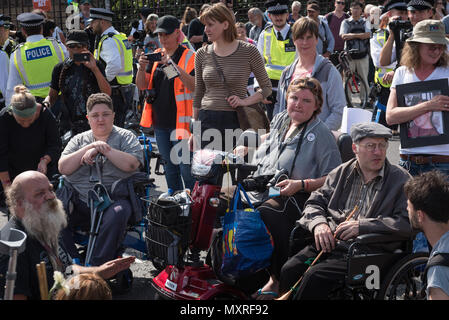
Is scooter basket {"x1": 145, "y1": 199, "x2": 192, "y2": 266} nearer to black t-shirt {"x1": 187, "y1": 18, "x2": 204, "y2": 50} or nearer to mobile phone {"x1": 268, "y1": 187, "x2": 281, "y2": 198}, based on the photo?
mobile phone {"x1": 268, "y1": 187, "x2": 281, "y2": 198}

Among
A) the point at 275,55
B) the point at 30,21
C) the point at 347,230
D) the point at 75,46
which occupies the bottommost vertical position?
the point at 347,230

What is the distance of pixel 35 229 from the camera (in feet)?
12.8

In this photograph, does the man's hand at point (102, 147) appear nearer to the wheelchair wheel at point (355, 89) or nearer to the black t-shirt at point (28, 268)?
the black t-shirt at point (28, 268)

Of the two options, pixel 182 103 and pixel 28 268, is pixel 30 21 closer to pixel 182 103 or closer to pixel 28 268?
pixel 182 103

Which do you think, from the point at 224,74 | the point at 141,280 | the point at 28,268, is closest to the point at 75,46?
the point at 224,74

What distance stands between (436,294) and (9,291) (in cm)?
196

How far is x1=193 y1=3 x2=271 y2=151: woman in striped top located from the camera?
19.2 feet

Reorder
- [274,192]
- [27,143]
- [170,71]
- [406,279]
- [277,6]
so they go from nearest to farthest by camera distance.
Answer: [406,279] < [274,192] < [27,143] < [170,71] < [277,6]

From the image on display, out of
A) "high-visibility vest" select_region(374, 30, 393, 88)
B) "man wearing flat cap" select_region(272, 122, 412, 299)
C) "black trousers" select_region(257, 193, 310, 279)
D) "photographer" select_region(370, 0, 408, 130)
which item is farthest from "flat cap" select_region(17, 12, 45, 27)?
"man wearing flat cap" select_region(272, 122, 412, 299)

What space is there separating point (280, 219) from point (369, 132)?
2.87ft

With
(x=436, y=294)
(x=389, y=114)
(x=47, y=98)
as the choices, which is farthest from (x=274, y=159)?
(x=47, y=98)

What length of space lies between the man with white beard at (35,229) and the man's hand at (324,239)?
52.2 inches

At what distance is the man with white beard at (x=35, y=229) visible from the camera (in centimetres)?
371

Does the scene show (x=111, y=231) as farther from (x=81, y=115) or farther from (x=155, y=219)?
(x=81, y=115)
